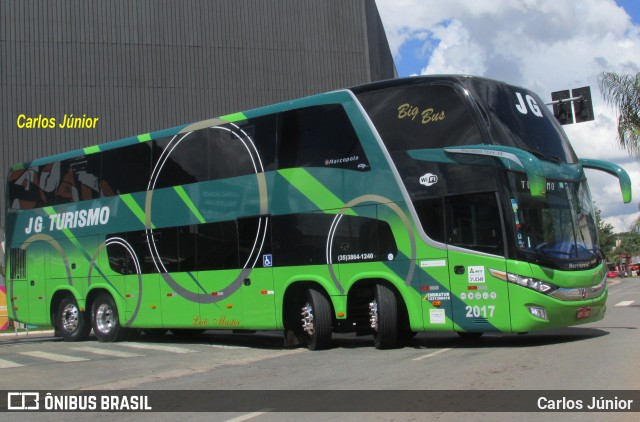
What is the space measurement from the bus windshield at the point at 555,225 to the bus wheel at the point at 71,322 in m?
11.3

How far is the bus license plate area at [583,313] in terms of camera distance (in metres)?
11.1

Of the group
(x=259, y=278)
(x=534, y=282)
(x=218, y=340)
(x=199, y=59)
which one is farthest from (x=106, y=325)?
(x=199, y=59)

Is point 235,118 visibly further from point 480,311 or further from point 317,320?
point 480,311

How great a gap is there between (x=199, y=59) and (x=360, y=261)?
90.8 feet

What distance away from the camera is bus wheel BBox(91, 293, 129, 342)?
54.4ft

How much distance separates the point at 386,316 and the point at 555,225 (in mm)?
3194

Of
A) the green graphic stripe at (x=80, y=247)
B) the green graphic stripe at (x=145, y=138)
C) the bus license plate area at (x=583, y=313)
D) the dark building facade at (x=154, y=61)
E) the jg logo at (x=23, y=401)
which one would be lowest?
the jg logo at (x=23, y=401)

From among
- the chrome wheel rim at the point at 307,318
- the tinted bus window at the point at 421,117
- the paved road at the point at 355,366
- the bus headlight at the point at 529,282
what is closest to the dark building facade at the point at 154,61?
the paved road at the point at 355,366

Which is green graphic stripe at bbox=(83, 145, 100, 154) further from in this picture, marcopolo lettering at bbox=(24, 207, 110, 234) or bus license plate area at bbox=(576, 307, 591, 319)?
bus license plate area at bbox=(576, 307, 591, 319)

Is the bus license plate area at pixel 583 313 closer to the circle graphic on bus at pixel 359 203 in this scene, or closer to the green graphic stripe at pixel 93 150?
the circle graphic on bus at pixel 359 203

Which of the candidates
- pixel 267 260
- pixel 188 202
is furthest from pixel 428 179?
pixel 188 202

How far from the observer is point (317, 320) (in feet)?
41.6

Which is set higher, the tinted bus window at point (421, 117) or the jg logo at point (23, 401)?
the tinted bus window at point (421, 117)

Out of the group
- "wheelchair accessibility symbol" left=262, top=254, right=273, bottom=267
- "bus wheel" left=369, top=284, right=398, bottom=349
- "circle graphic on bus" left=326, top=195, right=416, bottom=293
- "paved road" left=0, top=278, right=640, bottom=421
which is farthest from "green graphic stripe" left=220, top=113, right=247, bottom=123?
"paved road" left=0, top=278, right=640, bottom=421
